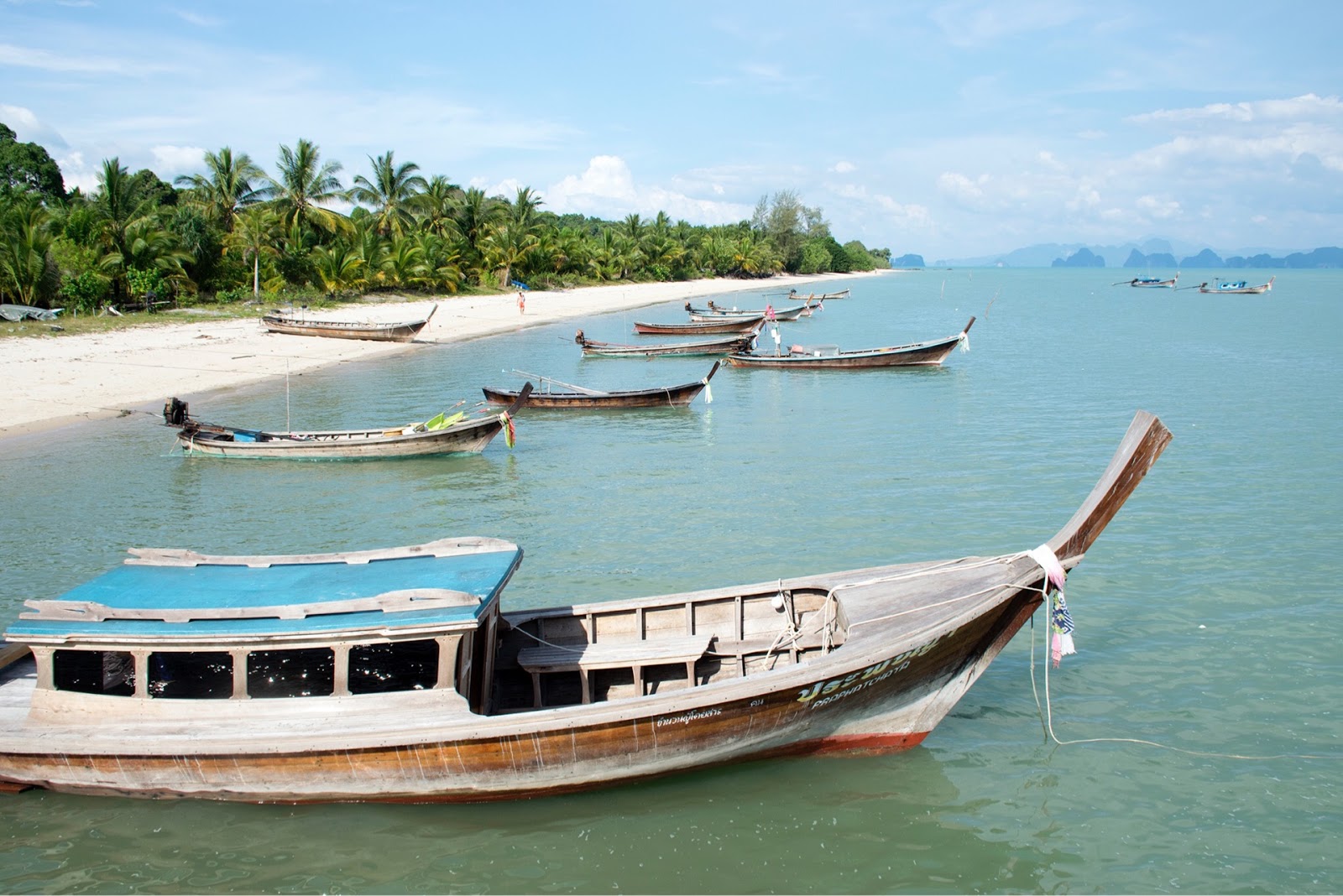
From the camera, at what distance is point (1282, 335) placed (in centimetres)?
5081

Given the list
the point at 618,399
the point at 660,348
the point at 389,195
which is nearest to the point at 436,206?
the point at 389,195

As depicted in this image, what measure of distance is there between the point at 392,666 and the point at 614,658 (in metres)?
1.98

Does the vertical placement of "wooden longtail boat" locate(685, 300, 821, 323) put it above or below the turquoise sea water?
above

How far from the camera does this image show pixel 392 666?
25.2ft

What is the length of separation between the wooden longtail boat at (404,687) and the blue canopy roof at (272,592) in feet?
0.08

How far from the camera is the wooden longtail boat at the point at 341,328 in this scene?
4003cm

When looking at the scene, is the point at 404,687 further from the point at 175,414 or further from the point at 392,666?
the point at 175,414

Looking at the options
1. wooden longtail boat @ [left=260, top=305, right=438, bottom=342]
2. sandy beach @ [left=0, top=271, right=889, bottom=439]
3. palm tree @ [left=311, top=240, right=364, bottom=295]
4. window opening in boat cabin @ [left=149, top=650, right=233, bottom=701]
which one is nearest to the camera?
window opening in boat cabin @ [left=149, top=650, right=233, bottom=701]

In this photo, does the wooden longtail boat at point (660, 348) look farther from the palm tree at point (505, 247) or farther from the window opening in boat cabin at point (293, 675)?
the window opening in boat cabin at point (293, 675)

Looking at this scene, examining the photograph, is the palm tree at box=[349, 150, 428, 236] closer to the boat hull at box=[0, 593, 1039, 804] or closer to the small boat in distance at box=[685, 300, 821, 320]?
the small boat in distance at box=[685, 300, 821, 320]

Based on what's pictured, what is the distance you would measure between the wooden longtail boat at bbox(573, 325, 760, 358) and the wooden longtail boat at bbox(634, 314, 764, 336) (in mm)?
5852

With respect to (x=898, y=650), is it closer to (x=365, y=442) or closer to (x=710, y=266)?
(x=365, y=442)

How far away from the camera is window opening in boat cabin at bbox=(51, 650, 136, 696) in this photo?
763 cm

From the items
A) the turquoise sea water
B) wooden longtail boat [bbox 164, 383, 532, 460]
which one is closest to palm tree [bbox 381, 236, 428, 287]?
the turquoise sea water
